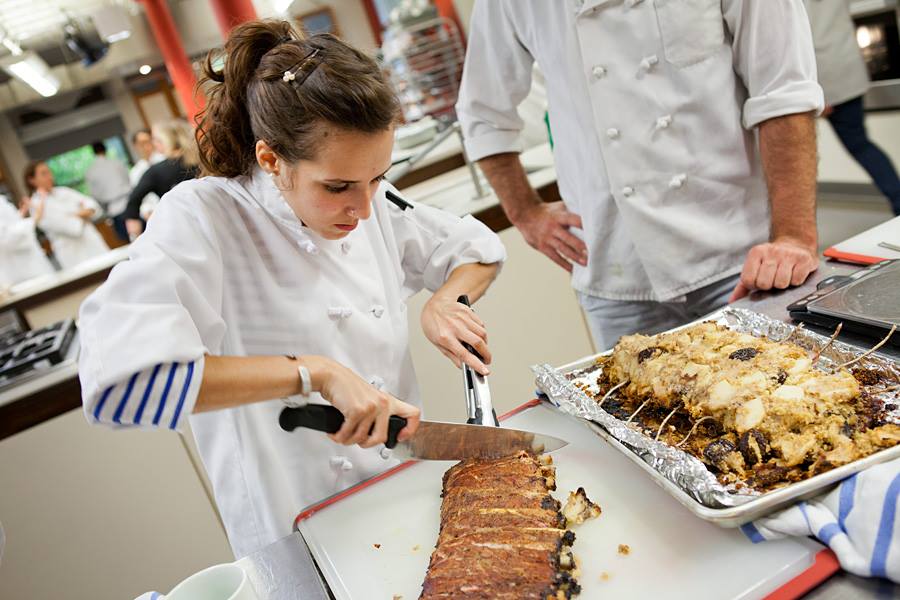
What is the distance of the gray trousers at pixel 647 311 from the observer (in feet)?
5.85

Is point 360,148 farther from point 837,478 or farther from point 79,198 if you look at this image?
point 79,198

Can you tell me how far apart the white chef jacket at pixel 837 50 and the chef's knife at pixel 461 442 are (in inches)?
134

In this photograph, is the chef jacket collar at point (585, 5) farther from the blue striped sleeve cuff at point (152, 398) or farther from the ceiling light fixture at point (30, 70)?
the ceiling light fixture at point (30, 70)

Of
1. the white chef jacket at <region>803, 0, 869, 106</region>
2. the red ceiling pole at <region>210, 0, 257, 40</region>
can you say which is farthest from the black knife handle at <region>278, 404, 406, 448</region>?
the red ceiling pole at <region>210, 0, 257, 40</region>

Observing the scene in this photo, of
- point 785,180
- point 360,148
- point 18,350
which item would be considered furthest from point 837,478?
point 18,350

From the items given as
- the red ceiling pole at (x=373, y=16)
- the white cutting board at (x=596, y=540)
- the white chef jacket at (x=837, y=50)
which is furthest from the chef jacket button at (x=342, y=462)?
the red ceiling pole at (x=373, y=16)

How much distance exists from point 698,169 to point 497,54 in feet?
2.18

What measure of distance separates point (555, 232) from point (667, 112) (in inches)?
18.8

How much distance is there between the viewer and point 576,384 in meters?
1.34

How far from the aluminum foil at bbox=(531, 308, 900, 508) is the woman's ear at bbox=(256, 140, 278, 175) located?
0.62 meters

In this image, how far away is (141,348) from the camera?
977mm

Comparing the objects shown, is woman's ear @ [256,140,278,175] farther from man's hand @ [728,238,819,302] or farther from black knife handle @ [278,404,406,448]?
man's hand @ [728,238,819,302]

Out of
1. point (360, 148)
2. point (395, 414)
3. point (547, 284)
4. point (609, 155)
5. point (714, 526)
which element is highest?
point (360, 148)

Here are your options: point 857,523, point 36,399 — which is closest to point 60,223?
point 36,399
